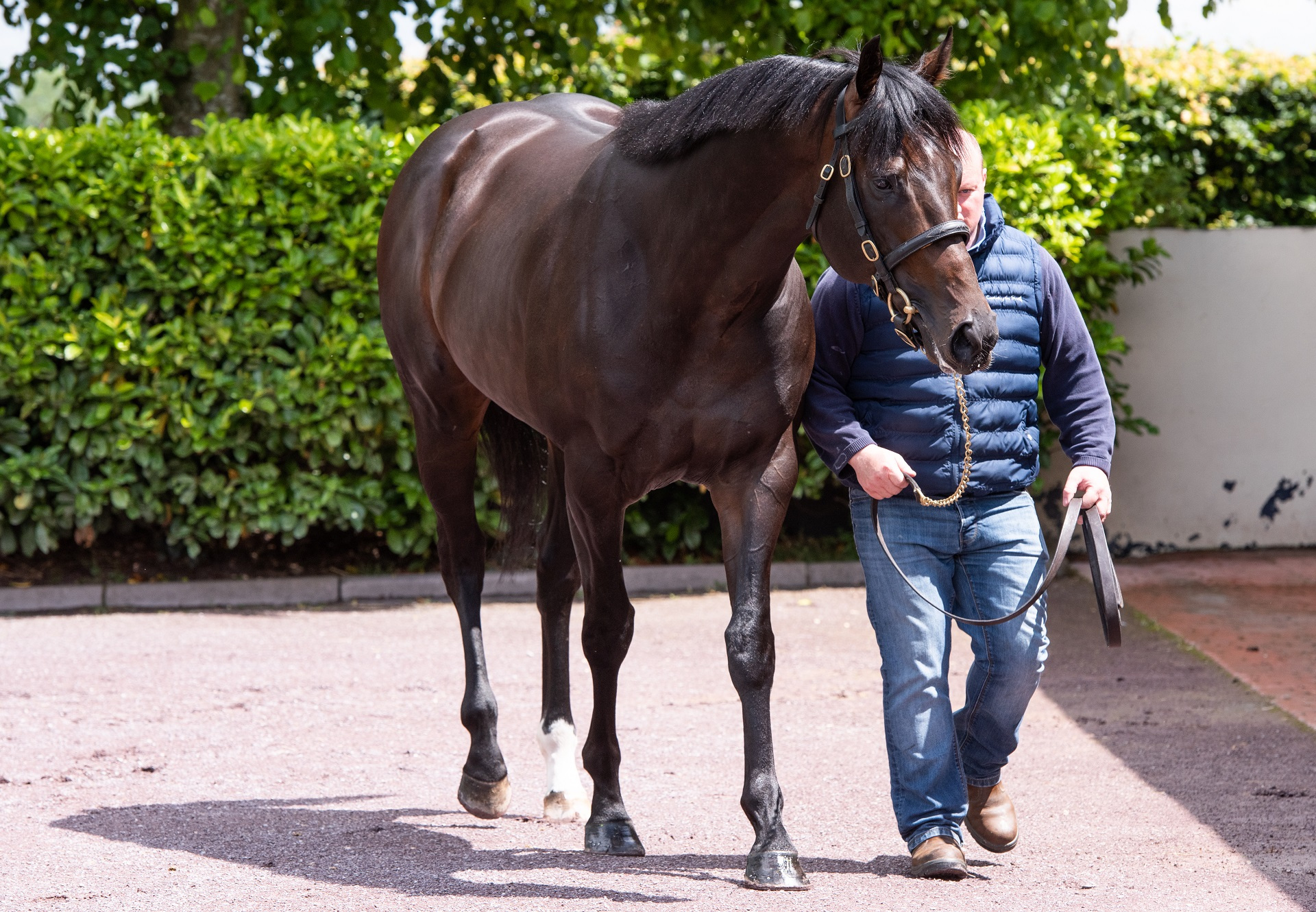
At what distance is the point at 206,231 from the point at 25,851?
14.7 ft

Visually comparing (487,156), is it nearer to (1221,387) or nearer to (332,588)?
(332,588)

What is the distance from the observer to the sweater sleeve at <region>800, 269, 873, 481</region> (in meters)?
3.52

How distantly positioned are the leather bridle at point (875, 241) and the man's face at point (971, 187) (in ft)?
1.39

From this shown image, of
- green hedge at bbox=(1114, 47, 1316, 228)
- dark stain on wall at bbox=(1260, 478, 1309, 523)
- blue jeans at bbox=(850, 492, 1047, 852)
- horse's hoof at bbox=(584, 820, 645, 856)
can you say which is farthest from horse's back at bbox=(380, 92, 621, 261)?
green hedge at bbox=(1114, 47, 1316, 228)

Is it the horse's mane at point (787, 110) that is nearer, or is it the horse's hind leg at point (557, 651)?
the horse's mane at point (787, 110)

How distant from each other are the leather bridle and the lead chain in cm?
54

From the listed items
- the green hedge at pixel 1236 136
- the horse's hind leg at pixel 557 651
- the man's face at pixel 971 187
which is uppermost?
the green hedge at pixel 1236 136

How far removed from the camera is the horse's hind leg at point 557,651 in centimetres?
412

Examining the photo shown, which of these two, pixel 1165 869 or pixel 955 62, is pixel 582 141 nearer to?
pixel 1165 869

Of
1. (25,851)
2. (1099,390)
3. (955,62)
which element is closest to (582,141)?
(1099,390)

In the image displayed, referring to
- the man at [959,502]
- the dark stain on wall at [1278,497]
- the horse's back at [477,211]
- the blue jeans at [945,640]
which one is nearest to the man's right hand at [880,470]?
the man at [959,502]

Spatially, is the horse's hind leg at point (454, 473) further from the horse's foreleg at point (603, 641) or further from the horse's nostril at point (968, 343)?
the horse's nostril at point (968, 343)

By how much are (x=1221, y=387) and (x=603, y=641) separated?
611 centimetres

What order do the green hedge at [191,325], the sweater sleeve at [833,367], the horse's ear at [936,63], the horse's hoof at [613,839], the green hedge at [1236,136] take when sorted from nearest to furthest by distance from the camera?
the horse's ear at [936,63] → the sweater sleeve at [833,367] → the horse's hoof at [613,839] → the green hedge at [191,325] → the green hedge at [1236,136]
